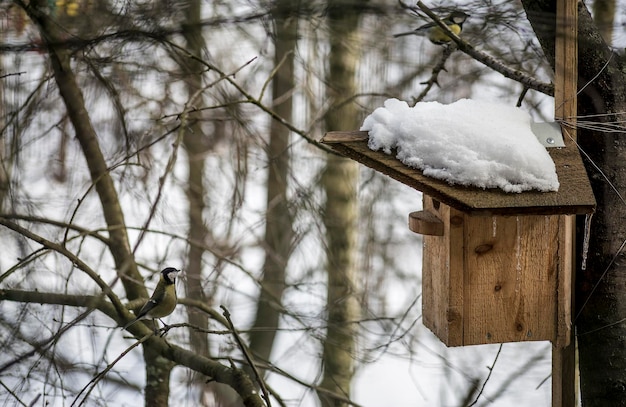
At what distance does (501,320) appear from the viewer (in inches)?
76.7

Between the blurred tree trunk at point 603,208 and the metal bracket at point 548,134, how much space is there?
203 mm

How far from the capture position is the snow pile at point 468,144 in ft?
5.67

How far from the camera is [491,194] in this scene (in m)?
1.72

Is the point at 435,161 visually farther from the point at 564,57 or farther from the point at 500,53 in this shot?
the point at 500,53

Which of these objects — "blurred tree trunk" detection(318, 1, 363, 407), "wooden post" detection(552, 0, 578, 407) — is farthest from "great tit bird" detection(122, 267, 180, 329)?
"blurred tree trunk" detection(318, 1, 363, 407)

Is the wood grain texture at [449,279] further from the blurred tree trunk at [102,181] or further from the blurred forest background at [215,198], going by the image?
the blurred tree trunk at [102,181]

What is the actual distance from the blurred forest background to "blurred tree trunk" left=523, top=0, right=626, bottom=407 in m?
0.16

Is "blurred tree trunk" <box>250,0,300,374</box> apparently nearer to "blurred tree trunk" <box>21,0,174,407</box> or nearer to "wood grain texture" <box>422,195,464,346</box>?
"blurred tree trunk" <box>21,0,174,407</box>

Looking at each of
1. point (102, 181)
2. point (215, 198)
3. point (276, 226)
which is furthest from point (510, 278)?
point (215, 198)

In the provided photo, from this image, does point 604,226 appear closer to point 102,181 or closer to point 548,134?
point 548,134

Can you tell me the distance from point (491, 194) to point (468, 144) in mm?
149

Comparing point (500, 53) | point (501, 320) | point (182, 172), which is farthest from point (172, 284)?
point (182, 172)

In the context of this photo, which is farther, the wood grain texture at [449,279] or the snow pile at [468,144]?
the wood grain texture at [449,279]

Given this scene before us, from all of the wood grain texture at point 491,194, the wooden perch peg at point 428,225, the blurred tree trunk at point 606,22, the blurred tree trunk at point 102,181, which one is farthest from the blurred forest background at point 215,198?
the wooden perch peg at point 428,225
